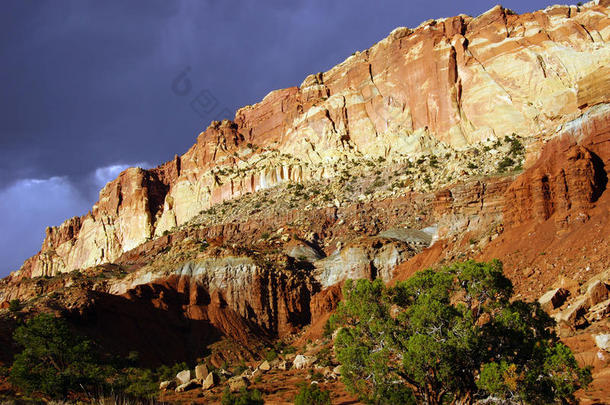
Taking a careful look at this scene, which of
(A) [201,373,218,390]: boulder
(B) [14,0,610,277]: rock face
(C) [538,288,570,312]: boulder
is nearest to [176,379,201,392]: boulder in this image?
(A) [201,373,218,390]: boulder

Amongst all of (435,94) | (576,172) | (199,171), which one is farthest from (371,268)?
(199,171)

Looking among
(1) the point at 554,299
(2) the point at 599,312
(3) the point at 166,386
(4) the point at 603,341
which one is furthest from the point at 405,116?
(4) the point at 603,341

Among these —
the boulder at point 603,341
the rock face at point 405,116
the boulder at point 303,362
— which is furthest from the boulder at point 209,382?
the rock face at point 405,116

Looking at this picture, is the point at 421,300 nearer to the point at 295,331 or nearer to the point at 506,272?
the point at 506,272

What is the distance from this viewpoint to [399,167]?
71.2m

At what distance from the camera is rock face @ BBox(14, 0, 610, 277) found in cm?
5838

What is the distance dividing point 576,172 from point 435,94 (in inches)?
1846

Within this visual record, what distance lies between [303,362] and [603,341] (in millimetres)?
18399

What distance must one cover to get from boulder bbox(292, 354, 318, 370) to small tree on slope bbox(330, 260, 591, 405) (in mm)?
16702

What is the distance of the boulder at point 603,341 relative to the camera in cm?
1789

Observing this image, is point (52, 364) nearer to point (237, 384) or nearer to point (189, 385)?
point (189, 385)

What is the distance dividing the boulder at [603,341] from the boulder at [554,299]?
388 cm

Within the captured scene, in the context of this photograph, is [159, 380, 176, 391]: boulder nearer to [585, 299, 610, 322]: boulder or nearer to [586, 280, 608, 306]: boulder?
[585, 299, 610, 322]: boulder

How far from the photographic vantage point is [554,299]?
22203 mm
